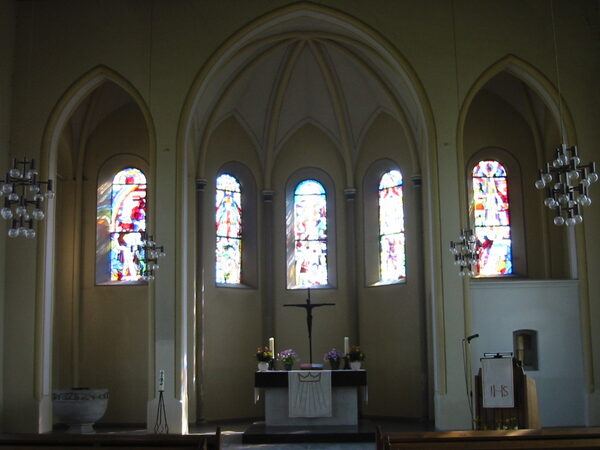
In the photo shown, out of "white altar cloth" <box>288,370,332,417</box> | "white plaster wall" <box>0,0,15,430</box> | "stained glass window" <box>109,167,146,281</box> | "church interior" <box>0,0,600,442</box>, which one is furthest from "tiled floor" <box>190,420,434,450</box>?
"white plaster wall" <box>0,0,15,430</box>

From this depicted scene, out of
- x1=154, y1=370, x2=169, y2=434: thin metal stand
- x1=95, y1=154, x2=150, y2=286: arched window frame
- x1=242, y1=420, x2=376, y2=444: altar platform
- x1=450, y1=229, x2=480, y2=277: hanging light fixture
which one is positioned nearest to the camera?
x1=450, y1=229, x2=480, y2=277: hanging light fixture

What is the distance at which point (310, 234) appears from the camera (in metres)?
20.0

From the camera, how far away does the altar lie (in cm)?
1574

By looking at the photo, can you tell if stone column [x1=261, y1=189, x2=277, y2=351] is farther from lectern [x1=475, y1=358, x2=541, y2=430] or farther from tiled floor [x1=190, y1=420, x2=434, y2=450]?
lectern [x1=475, y1=358, x2=541, y2=430]

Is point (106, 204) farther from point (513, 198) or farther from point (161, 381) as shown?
point (513, 198)

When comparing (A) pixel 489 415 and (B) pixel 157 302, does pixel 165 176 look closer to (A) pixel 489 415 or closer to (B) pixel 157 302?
(B) pixel 157 302

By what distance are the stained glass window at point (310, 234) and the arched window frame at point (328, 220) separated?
88 millimetres

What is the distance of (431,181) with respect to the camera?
51.1 ft

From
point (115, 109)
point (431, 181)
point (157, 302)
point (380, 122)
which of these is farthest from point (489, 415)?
point (115, 109)

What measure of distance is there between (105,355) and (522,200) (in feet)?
33.6

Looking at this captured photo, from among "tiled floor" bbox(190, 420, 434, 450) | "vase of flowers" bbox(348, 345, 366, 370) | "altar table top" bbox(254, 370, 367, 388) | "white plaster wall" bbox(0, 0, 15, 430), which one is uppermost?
"white plaster wall" bbox(0, 0, 15, 430)

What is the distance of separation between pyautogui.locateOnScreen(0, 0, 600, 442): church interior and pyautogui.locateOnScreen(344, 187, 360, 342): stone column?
1.9 inches

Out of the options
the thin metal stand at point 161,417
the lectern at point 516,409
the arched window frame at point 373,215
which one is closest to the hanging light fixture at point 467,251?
the lectern at point 516,409

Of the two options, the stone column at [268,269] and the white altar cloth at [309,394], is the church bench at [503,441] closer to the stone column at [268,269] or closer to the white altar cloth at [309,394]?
the white altar cloth at [309,394]
